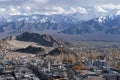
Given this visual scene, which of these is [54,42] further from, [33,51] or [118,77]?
[118,77]

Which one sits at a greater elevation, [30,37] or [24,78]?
[30,37]

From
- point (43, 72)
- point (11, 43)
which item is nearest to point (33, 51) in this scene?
point (11, 43)

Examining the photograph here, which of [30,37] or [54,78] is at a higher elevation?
[30,37]

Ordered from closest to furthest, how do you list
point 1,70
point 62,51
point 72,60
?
1. point 1,70
2. point 72,60
3. point 62,51

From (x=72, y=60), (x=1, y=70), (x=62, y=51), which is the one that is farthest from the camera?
(x=62, y=51)

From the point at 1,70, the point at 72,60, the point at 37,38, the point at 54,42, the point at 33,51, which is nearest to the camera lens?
the point at 1,70

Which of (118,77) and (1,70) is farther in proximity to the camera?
(1,70)

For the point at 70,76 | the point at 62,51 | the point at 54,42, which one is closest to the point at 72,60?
the point at 62,51

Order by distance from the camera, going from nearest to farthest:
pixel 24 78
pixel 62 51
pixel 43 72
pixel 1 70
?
pixel 24 78
pixel 43 72
pixel 1 70
pixel 62 51

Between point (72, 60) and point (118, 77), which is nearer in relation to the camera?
point (118, 77)

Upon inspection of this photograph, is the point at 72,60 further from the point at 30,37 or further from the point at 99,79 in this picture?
the point at 30,37
